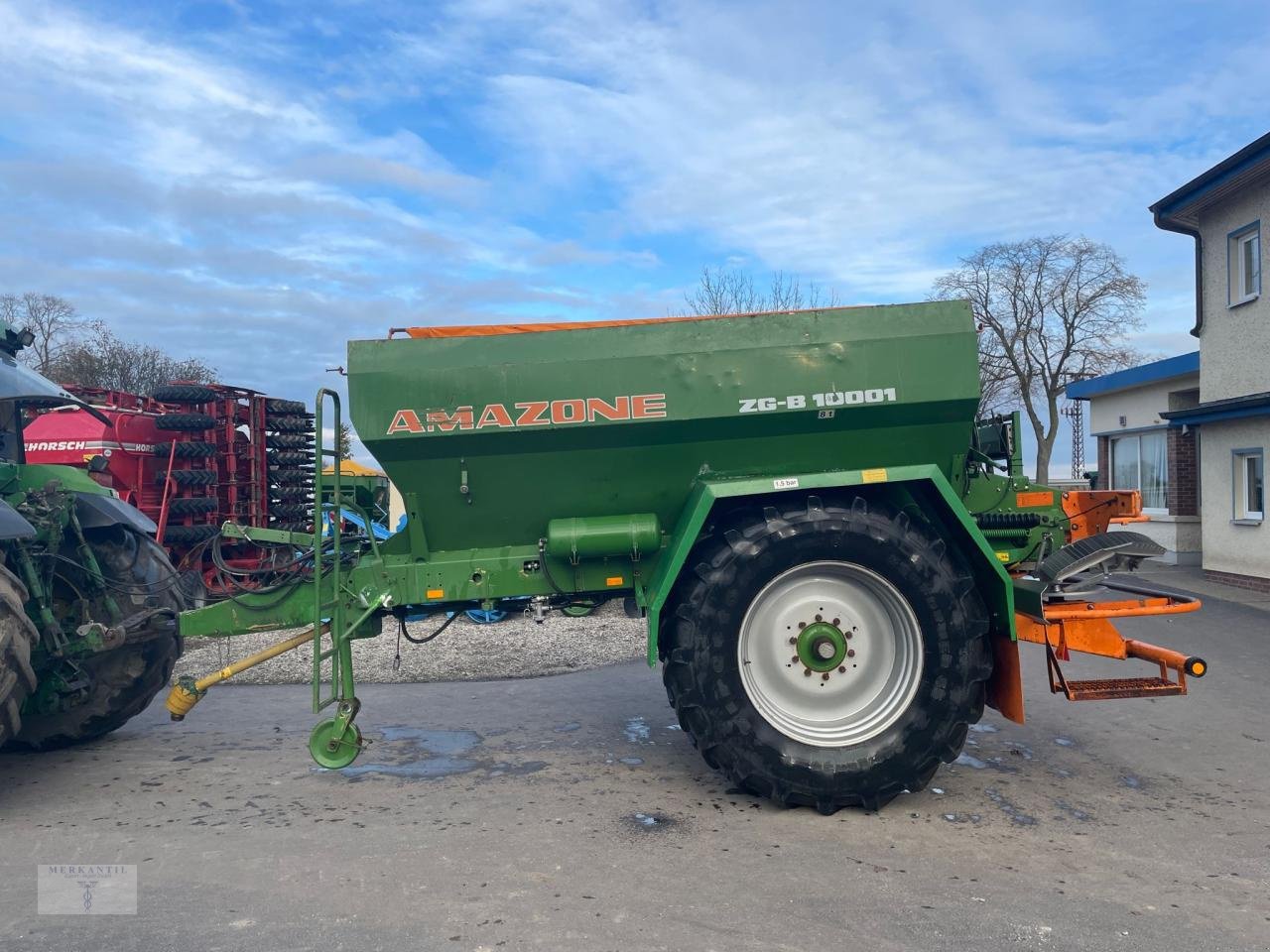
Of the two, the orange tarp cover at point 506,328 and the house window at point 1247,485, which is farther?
the house window at point 1247,485

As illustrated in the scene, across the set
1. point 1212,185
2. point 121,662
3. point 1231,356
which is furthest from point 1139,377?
point 121,662

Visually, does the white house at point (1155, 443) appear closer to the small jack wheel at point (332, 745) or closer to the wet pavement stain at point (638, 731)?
the wet pavement stain at point (638, 731)

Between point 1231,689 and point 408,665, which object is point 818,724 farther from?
point 408,665

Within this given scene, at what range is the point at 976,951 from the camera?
10.1 ft

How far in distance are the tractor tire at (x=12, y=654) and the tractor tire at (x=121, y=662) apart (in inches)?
37.2

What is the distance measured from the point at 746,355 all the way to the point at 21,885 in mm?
3738

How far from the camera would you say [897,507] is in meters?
4.55

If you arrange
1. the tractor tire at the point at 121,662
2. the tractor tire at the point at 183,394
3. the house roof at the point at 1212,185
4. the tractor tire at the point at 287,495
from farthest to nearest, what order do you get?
the tractor tire at the point at 287,495, the tractor tire at the point at 183,394, the house roof at the point at 1212,185, the tractor tire at the point at 121,662

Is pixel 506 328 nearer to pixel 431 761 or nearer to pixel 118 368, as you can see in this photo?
pixel 431 761

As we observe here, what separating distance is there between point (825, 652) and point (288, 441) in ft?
38.1

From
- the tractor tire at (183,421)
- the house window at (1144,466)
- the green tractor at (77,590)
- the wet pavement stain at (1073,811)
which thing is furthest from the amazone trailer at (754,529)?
the house window at (1144,466)

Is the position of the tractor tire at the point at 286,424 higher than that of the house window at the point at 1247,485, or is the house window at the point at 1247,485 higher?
the tractor tire at the point at 286,424

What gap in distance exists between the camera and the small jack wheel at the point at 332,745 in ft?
14.8

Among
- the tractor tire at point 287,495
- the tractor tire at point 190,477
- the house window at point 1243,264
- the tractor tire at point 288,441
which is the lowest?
the tractor tire at point 287,495
